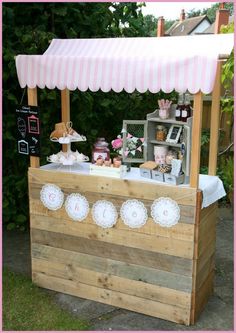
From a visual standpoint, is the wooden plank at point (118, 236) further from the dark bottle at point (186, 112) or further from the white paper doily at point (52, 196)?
the dark bottle at point (186, 112)

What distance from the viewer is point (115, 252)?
3.42m

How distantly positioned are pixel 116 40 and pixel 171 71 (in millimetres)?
956

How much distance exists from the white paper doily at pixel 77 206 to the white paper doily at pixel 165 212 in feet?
1.93

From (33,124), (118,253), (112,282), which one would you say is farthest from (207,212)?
(33,124)

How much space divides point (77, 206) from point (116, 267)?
0.58 m

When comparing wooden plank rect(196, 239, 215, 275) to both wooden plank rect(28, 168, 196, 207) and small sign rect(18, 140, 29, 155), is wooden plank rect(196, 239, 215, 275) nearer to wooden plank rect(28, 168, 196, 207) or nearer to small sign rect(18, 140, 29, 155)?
wooden plank rect(28, 168, 196, 207)

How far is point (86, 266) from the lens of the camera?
Answer: 3574 mm

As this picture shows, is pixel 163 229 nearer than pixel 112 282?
Yes

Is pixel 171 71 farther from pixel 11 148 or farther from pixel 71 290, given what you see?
pixel 11 148

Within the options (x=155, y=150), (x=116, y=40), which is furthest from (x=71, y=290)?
(x=116, y=40)

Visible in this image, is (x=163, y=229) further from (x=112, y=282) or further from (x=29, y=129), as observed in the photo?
(x=29, y=129)

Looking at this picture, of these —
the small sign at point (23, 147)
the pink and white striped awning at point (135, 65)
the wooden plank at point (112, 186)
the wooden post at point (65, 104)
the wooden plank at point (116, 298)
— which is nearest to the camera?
the pink and white striped awning at point (135, 65)

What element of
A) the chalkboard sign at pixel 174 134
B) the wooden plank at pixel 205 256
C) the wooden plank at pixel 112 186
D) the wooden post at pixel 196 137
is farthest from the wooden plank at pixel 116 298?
the chalkboard sign at pixel 174 134

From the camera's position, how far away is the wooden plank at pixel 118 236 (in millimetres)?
3150
